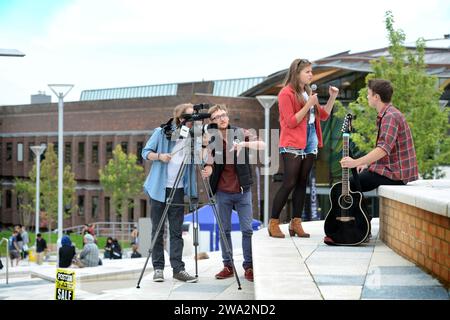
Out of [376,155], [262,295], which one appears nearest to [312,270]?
[262,295]

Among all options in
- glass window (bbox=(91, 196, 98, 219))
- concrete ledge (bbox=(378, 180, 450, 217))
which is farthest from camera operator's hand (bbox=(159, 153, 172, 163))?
glass window (bbox=(91, 196, 98, 219))

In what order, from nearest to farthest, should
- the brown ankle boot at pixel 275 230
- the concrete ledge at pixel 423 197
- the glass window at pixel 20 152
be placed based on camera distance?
the concrete ledge at pixel 423 197 < the brown ankle boot at pixel 275 230 < the glass window at pixel 20 152

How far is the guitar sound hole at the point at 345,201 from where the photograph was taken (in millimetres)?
7879

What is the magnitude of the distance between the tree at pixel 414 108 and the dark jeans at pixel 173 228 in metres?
19.4

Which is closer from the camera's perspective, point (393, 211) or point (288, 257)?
point (288, 257)

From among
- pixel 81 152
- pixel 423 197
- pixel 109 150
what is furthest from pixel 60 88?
pixel 81 152

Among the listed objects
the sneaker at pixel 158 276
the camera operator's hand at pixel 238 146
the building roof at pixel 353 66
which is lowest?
the sneaker at pixel 158 276

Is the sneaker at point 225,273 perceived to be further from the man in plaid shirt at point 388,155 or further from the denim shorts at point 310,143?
the man in plaid shirt at point 388,155

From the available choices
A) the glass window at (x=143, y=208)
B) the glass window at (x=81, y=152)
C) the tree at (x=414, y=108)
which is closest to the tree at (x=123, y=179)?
the glass window at (x=143, y=208)

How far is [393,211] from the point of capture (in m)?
7.79

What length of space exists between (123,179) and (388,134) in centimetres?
4580
